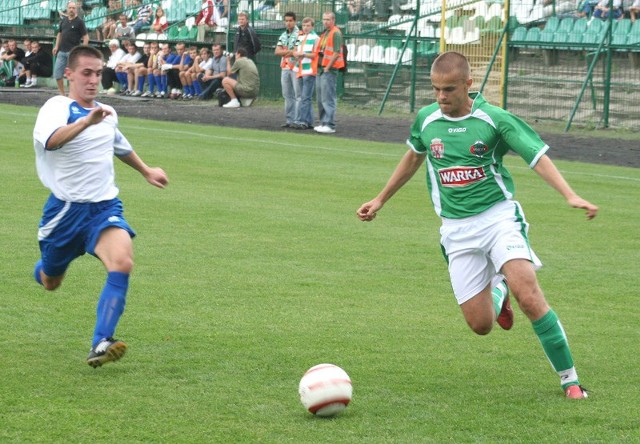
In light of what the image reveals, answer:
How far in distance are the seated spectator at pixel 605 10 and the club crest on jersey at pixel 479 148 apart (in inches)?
740

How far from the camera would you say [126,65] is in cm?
3228

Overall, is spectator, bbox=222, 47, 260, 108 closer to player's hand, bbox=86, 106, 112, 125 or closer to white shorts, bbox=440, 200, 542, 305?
player's hand, bbox=86, 106, 112, 125

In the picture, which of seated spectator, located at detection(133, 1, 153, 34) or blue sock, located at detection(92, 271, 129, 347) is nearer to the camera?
blue sock, located at detection(92, 271, 129, 347)

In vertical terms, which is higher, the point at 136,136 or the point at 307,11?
the point at 307,11

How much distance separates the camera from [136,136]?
66.9ft

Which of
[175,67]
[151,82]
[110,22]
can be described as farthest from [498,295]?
[110,22]

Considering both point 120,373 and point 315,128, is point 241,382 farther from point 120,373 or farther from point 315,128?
point 315,128

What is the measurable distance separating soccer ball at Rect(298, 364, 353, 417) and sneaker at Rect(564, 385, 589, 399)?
116 centimetres

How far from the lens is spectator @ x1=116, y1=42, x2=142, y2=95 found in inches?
1268

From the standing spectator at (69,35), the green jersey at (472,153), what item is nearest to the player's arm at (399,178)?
the green jersey at (472,153)

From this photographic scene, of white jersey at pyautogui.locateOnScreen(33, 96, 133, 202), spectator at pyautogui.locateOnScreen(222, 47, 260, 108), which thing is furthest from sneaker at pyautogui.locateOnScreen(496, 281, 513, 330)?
spectator at pyautogui.locateOnScreen(222, 47, 260, 108)

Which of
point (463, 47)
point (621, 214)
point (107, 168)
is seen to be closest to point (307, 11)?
point (463, 47)

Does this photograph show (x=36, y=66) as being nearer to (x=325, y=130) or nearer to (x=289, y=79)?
(x=289, y=79)

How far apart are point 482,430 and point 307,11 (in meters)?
25.7
